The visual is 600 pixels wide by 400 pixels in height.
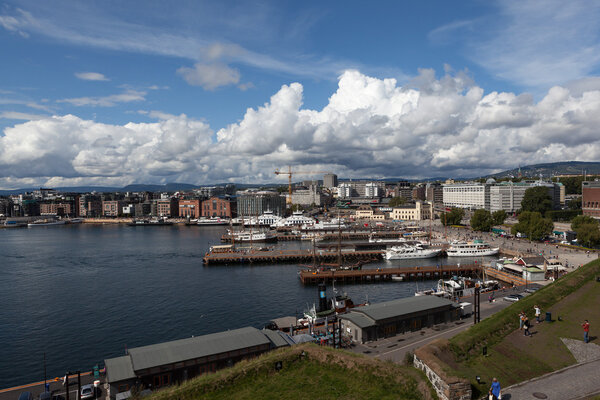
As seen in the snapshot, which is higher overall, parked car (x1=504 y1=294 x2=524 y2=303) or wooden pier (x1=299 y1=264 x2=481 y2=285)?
parked car (x1=504 y1=294 x2=524 y2=303)

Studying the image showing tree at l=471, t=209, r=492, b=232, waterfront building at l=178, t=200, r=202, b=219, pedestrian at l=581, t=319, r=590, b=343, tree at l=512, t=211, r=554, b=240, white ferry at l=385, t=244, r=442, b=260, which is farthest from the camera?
waterfront building at l=178, t=200, r=202, b=219

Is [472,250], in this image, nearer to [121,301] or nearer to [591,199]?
[591,199]

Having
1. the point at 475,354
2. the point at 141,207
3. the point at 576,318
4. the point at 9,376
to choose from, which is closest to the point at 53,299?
the point at 9,376

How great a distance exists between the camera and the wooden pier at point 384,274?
43.8 m

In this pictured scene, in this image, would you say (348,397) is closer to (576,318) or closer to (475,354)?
(475,354)

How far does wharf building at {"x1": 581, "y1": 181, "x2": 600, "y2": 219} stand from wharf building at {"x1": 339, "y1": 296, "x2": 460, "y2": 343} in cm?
7139

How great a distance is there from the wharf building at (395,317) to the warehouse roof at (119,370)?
10976 millimetres

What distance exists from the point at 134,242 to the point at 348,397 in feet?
264

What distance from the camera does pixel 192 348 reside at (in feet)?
56.4

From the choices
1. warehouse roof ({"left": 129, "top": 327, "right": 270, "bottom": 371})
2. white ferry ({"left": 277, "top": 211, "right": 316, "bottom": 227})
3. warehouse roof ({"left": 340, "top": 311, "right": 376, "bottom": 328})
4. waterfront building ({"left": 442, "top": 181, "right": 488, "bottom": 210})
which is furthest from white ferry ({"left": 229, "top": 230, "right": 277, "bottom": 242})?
waterfront building ({"left": 442, "top": 181, "right": 488, "bottom": 210})

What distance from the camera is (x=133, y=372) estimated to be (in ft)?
51.6

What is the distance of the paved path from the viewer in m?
11.2

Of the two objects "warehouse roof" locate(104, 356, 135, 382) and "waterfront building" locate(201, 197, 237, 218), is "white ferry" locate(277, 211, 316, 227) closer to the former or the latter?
"waterfront building" locate(201, 197, 237, 218)

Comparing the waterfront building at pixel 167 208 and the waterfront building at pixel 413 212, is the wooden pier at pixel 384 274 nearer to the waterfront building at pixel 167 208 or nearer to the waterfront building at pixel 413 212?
the waterfront building at pixel 413 212
